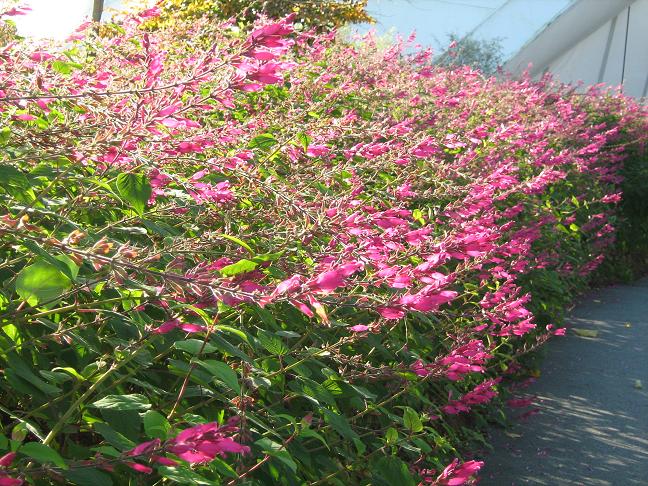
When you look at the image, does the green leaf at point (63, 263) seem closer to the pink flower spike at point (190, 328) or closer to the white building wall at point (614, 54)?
the pink flower spike at point (190, 328)

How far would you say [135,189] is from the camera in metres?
1.96

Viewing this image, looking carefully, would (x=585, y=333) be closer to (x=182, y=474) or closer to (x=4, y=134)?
(x=4, y=134)

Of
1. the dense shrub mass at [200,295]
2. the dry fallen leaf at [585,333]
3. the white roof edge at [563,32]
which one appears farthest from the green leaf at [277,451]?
the white roof edge at [563,32]

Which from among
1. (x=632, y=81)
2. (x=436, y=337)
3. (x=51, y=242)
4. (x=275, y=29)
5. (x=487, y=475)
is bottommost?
(x=487, y=475)

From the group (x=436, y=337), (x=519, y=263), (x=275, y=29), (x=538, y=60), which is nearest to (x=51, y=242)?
(x=275, y=29)

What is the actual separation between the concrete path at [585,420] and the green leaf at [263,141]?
1.80 metres

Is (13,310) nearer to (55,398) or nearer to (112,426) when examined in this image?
(55,398)

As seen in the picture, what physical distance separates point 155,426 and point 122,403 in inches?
5.5

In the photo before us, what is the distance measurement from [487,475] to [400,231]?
6.33 feet

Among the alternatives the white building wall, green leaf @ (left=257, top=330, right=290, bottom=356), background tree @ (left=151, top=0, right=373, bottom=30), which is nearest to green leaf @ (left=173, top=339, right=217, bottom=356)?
green leaf @ (left=257, top=330, right=290, bottom=356)

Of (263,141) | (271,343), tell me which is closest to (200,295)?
(271,343)

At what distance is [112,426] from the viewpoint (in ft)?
5.61

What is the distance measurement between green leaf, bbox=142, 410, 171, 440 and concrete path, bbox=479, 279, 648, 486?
9.11ft

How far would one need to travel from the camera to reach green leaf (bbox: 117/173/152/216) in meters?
1.94
